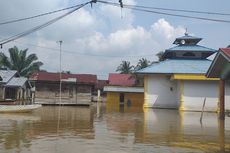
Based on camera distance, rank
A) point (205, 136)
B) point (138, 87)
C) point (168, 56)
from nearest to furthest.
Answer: point (205, 136) < point (168, 56) < point (138, 87)

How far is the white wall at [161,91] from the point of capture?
4209cm

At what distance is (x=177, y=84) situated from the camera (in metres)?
42.1

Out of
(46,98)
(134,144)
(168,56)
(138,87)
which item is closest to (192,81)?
(168,56)

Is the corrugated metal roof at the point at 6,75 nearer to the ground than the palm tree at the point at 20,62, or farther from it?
nearer to the ground

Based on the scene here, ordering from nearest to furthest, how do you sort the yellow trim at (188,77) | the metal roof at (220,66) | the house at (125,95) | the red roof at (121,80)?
the metal roof at (220,66) → the yellow trim at (188,77) → the house at (125,95) → the red roof at (121,80)

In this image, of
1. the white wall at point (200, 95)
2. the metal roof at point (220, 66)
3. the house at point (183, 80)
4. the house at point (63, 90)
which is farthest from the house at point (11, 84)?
the metal roof at point (220, 66)

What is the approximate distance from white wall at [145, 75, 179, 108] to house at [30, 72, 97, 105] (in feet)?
37.6

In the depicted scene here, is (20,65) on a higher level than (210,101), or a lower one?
higher

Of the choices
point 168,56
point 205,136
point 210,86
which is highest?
point 168,56

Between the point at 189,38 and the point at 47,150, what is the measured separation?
36.7 meters

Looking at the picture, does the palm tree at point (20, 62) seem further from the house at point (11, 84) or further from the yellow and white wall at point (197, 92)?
the yellow and white wall at point (197, 92)

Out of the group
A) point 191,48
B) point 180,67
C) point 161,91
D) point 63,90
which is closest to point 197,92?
point 180,67

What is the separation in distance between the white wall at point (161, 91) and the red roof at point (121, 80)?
18935 millimetres

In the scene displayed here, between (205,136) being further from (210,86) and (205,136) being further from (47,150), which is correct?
(210,86)
